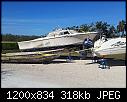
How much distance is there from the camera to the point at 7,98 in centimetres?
805

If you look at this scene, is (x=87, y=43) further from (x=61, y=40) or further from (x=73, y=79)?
(x=73, y=79)

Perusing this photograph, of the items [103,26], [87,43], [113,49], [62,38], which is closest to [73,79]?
[113,49]

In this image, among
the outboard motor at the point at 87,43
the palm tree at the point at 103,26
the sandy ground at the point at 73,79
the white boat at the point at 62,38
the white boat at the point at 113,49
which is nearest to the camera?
the sandy ground at the point at 73,79

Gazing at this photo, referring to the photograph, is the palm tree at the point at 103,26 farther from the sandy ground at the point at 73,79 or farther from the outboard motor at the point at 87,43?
the sandy ground at the point at 73,79

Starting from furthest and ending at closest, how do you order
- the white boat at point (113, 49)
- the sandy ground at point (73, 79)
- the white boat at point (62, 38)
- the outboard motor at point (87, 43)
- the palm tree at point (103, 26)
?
the palm tree at point (103, 26) → the white boat at point (62, 38) → the outboard motor at point (87, 43) → the white boat at point (113, 49) → the sandy ground at point (73, 79)

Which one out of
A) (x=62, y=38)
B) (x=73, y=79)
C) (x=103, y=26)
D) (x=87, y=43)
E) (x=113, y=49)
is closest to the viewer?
(x=73, y=79)

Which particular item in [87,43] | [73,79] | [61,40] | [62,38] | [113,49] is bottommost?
[73,79]

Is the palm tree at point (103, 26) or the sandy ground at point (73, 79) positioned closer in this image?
the sandy ground at point (73, 79)

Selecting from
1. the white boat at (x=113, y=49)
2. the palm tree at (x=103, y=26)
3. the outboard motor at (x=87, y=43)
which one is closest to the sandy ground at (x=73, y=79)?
the white boat at (x=113, y=49)

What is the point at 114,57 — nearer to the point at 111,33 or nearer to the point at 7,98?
the point at 7,98

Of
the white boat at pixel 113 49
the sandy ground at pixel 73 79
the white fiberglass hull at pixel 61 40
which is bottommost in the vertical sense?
the sandy ground at pixel 73 79

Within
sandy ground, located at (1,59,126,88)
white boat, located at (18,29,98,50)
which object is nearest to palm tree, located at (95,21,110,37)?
white boat, located at (18,29,98,50)

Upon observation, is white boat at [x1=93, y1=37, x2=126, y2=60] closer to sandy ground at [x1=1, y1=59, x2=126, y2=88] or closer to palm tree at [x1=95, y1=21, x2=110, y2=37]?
sandy ground at [x1=1, y1=59, x2=126, y2=88]

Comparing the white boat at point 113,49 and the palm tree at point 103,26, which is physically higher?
the palm tree at point 103,26
